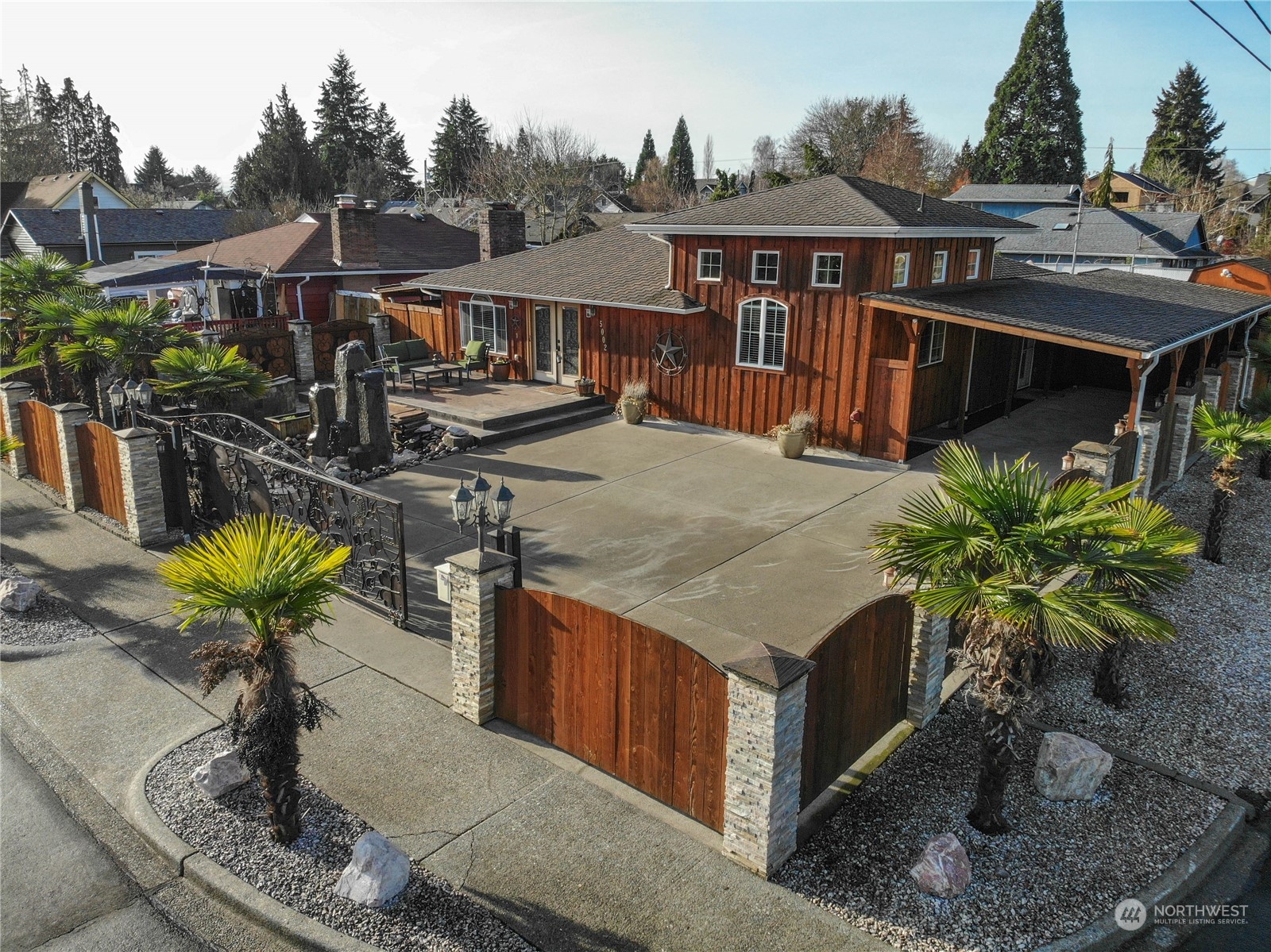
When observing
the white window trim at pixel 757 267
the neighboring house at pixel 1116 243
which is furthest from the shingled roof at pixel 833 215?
the neighboring house at pixel 1116 243

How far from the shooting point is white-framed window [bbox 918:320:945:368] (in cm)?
1631

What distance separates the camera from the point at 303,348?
21.1 m

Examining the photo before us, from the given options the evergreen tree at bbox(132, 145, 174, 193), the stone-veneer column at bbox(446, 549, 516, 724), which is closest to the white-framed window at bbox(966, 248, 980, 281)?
the stone-veneer column at bbox(446, 549, 516, 724)

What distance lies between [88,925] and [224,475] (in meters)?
6.99

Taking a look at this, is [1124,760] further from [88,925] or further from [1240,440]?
[88,925]

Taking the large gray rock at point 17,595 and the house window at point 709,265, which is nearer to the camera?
the large gray rock at point 17,595

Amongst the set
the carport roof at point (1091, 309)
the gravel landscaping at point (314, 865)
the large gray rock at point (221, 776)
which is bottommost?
the gravel landscaping at point (314, 865)

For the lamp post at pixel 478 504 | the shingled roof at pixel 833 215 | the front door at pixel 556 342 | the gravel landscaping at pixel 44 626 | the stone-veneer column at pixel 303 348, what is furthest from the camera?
the stone-veneer column at pixel 303 348

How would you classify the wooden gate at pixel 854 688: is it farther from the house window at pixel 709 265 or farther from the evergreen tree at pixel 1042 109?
the evergreen tree at pixel 1042 109

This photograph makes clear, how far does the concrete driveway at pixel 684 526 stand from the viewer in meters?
9.72

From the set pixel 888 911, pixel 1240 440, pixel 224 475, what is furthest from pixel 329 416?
pixel 1240 440

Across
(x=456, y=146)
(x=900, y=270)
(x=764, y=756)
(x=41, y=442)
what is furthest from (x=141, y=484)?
(x=456, y=146)

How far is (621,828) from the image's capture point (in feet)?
20.3

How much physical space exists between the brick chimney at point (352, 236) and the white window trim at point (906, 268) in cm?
1749
